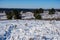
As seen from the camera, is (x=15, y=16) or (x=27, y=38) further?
(x=15, y=16)

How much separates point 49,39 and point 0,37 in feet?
7.22

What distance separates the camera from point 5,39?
6117 mm

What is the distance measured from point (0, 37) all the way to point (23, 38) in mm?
1030

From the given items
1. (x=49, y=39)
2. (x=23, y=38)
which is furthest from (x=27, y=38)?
(x=49, y=39)

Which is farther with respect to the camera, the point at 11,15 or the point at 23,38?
the point at 11,15

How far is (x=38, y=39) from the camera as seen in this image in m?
6.11

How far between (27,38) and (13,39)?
620 millimetres

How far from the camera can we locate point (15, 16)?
69.2 ft

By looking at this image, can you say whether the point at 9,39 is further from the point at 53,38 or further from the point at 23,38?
the point at 53,38

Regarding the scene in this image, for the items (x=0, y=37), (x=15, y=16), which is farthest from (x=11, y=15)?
(x=0, y=37)

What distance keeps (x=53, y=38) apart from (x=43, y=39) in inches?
20.1

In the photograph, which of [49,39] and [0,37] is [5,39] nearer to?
[0,37]

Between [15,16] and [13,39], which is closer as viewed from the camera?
→ [13,39]

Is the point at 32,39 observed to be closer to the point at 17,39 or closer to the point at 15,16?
the point at 17,39
